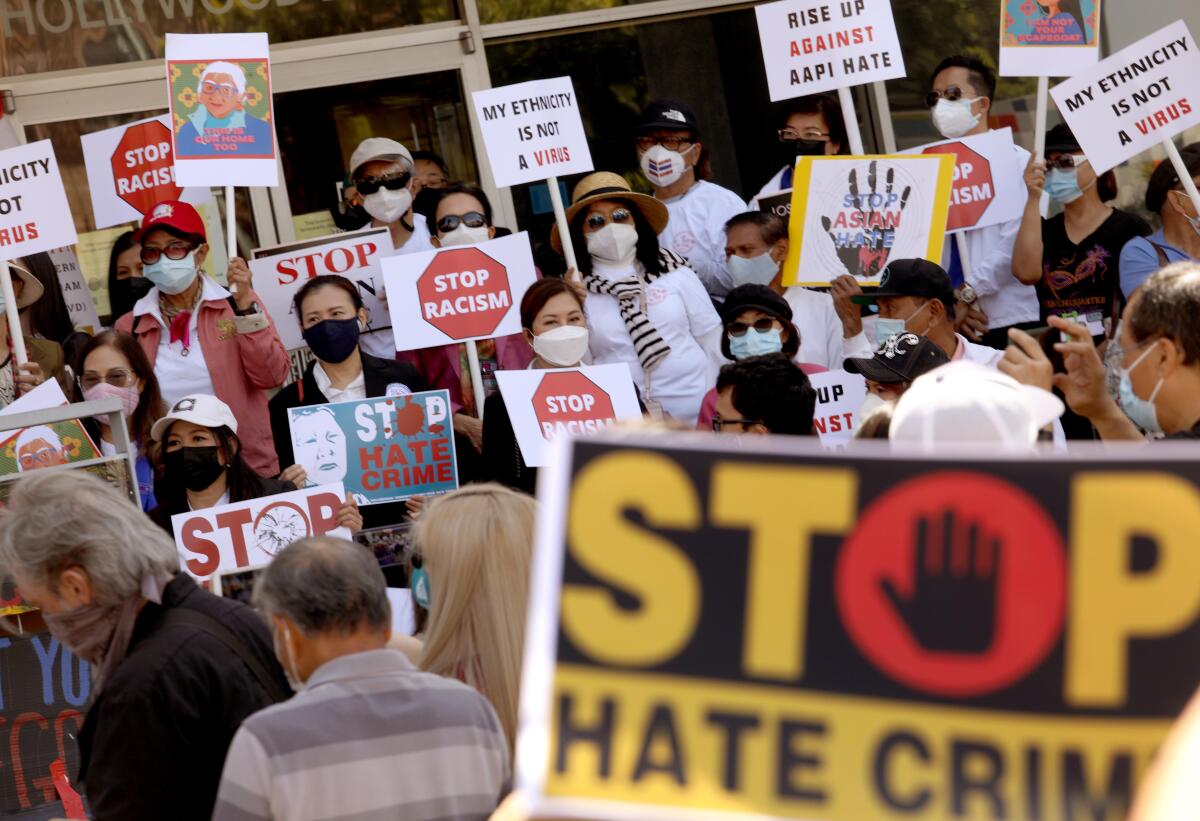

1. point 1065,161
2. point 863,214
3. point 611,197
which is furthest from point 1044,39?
point 611,197

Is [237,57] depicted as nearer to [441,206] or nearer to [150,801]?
[441,206]

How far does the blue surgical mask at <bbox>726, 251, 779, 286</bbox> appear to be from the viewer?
25.0 ft

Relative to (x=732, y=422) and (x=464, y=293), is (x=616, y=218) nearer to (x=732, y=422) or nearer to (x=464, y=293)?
(x=464, y=293)

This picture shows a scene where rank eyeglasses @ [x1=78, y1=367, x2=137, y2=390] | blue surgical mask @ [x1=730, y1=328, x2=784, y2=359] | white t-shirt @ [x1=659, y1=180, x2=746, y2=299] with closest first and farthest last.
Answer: blue surgical mask @ [x1=730, y1=328, x2=784, y2=359] → eyeglasses @ [x1=78, y1=367, x2=137, y2=390] → white t-shirt @ [x1=659, y1=180, x2=746, y2=299]

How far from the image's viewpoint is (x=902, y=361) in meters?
5.35

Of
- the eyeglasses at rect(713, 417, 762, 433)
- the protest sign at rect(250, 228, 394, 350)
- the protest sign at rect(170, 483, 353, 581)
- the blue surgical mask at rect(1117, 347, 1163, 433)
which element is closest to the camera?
the blue surgical mask at rect(1117, 347, 1163, 433)

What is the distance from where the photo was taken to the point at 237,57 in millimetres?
7273

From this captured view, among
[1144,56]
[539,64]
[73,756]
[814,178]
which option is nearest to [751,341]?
[814,178]

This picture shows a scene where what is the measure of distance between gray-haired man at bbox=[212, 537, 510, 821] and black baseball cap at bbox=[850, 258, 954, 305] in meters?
3.27

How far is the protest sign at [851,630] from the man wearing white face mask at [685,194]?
234 inches

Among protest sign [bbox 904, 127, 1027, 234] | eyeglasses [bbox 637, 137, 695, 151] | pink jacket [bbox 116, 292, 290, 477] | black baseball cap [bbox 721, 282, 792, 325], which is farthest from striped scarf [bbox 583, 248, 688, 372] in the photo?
pink jacket [bbox 116, 292, 290, 477]

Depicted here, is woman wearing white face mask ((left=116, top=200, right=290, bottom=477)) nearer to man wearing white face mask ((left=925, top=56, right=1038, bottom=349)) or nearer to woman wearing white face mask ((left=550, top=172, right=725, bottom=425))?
woman wearing white face mask ((left=550, top=172, right=725, bottom=425))

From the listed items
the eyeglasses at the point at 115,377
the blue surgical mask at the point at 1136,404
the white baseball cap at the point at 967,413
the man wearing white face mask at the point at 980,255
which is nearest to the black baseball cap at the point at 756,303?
the man wearing white face mask at the point at 980,255

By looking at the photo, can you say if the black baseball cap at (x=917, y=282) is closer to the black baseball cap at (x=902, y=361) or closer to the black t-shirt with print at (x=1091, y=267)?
the black baseball cap at (x=902, y=361)
